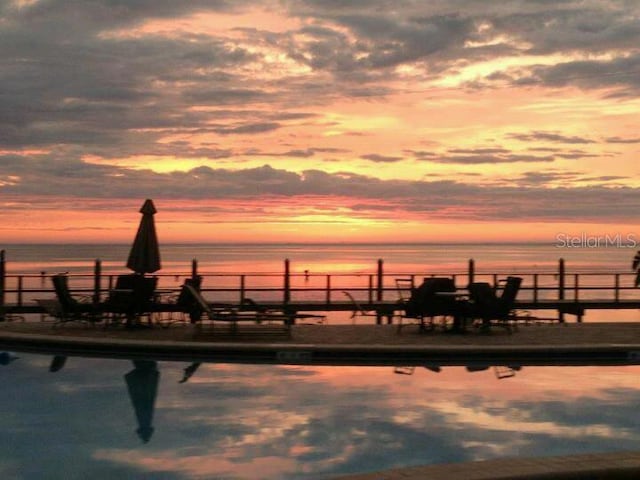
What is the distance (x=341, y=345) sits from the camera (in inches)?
458

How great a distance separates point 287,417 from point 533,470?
400 centimetres

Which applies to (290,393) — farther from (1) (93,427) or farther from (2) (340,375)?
(1) (93,427)

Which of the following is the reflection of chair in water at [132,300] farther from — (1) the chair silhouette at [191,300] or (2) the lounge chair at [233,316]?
(2) the lounge chair at [233,316]

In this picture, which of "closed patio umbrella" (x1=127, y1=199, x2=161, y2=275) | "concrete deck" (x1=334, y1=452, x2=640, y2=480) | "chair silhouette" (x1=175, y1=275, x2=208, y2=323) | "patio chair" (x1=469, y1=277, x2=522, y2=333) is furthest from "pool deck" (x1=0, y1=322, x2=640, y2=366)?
"concrete deck" (x1=334, y1=452, x2=640, y2=480)

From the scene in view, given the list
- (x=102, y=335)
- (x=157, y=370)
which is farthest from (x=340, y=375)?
(x=102, y=335)

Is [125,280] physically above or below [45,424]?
above

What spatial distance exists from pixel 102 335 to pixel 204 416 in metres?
5.08

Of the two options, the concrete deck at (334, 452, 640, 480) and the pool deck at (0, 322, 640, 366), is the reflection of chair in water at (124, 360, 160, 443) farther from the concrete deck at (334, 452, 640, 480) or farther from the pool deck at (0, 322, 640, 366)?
the concrete deck at (334, 452, 640, 480)

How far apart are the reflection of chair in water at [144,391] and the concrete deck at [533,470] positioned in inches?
140

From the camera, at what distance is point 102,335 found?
1309 centimetres

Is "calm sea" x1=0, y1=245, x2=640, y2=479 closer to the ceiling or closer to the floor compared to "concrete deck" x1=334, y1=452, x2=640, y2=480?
closer to the floor

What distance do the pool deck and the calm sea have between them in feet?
1.42

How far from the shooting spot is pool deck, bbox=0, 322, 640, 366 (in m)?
11.5

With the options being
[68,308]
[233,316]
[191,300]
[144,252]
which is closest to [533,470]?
[233,316]
